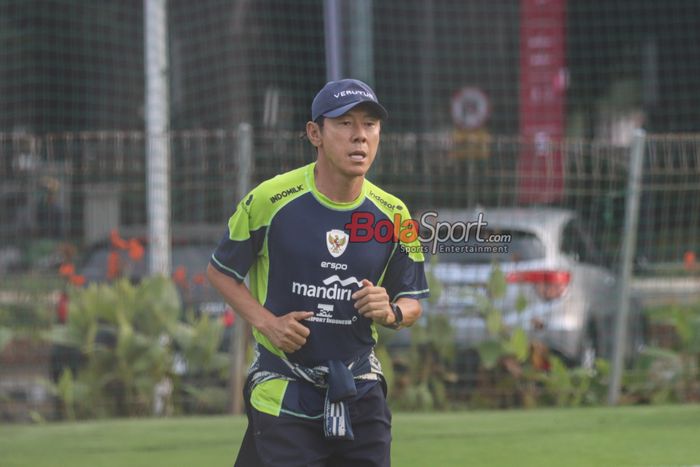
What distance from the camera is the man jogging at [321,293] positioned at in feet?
14.2

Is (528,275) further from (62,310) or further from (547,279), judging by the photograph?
(62,310)

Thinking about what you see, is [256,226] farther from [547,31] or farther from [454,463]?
[547,31]

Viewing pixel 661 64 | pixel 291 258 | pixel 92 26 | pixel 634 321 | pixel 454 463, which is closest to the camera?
pixel 291 258

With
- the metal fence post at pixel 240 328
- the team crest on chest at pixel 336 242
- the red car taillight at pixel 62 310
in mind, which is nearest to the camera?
the team crest on chest at pixel 336 242

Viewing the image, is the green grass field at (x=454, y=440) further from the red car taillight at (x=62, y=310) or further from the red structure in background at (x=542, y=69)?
the red structure in background at (x=542, y=69)

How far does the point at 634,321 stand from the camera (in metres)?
10.1

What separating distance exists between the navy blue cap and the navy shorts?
38.9 inches

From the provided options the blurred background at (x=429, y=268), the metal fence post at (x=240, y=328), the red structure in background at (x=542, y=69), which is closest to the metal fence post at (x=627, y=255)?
the blurred background at (x=429, y=268)

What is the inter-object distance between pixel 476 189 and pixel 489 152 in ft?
1.00

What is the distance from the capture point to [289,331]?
4.27 m

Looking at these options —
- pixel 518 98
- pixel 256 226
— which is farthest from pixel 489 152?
pixel 256 226

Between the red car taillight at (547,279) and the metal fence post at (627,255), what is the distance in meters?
0.44

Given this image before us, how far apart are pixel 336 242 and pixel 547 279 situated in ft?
18.5

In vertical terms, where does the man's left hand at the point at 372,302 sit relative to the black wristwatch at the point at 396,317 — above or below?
above
